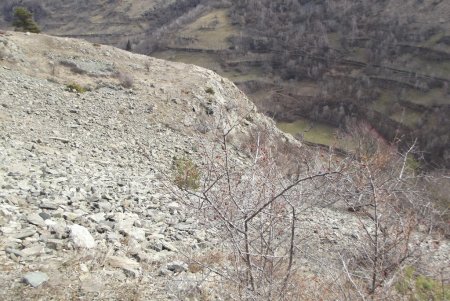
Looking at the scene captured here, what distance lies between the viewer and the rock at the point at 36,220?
25.2ft

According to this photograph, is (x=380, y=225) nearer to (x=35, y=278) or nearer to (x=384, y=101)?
(x=35, y=278)

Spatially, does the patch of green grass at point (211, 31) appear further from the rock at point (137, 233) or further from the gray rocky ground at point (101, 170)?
the rock at point (137, 233)

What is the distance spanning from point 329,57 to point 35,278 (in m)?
112

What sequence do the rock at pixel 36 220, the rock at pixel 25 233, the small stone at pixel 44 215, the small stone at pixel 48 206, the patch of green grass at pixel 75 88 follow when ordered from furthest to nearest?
1. the patch of green grass at pixel 75 88
2. the small stone at pixel 48 206
3. the small stone at pixel 44 215
4. the rock at pixel 36 220
5. the rock at pixel 25 233

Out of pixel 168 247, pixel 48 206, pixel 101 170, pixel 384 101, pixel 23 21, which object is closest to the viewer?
pixel 168 247

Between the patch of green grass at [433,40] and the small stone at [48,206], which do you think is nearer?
the small stone at [48,206]

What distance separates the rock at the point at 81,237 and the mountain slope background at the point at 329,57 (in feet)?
197

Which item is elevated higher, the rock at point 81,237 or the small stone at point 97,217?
the rock at point 81,237

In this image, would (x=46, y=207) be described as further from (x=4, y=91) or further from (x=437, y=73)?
(x=437, y=73)

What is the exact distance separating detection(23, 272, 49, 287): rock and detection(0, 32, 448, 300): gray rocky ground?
0.01 metres

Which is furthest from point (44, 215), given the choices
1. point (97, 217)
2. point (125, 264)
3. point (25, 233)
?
point (125, 264)

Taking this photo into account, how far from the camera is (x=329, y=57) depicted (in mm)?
109312

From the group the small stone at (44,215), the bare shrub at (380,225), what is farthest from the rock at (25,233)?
the bare shrub at (380,225)

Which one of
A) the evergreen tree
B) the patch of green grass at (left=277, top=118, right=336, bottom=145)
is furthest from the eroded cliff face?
the patch of green grass at (left=277, top=118, right=336, bottom=145)
